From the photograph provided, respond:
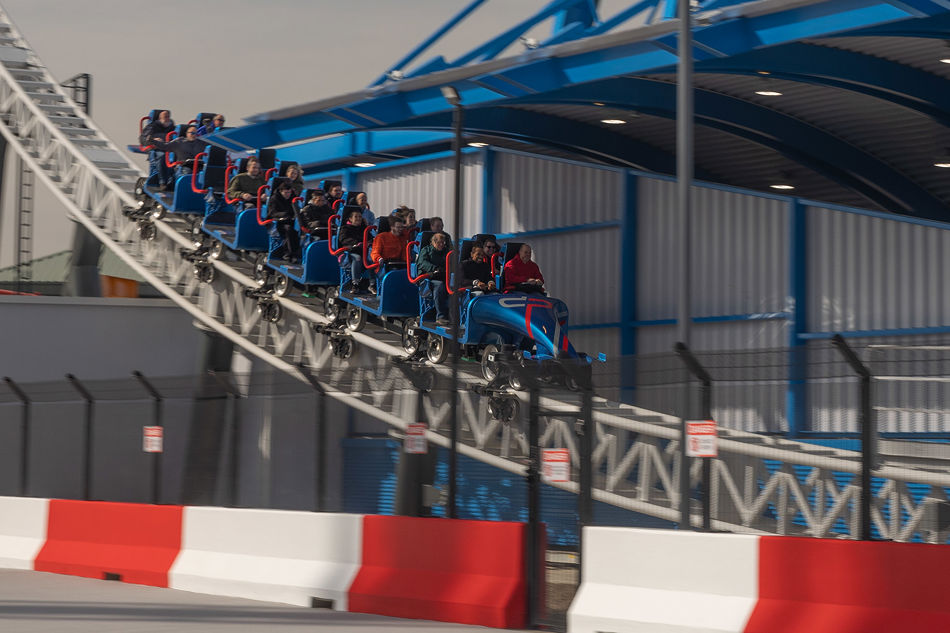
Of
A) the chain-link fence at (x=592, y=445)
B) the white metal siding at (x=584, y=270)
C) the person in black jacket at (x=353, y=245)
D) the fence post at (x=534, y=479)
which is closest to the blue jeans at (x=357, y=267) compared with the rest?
the person in black jacket at (x=353, y=245)

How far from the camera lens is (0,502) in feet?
51.7

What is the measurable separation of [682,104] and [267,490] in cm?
632

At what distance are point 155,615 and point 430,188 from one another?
1989 centimetres

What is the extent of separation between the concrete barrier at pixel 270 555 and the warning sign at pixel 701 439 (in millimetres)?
3340

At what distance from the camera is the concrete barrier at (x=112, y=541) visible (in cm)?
1320

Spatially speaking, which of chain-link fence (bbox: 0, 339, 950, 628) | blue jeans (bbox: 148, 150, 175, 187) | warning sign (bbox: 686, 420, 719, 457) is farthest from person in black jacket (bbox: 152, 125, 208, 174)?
warning sign (bbox: 686, 420, 719, 457)

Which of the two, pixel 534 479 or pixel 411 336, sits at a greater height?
pixel 411 336

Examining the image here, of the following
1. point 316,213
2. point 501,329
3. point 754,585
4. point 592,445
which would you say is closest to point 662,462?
point 592,445

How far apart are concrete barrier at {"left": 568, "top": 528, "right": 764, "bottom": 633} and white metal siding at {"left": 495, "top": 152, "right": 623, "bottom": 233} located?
54.2 feet

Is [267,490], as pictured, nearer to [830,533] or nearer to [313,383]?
[313,383]

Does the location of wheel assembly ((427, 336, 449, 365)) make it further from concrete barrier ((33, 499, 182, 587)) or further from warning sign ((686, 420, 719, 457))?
warning sign ((686, 420, 719, 457))

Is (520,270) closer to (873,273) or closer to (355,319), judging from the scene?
(355,319)

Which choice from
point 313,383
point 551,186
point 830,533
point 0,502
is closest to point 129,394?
point 0,502

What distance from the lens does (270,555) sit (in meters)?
12.0
